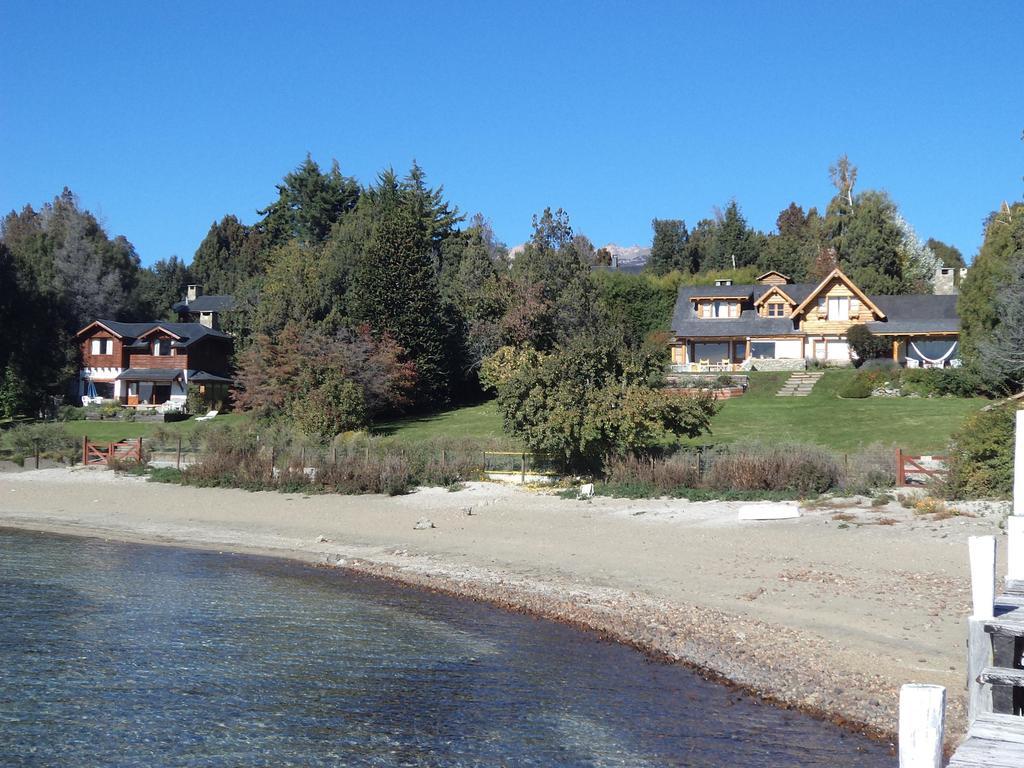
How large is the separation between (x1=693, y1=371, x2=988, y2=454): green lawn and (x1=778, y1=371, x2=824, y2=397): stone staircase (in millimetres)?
1282

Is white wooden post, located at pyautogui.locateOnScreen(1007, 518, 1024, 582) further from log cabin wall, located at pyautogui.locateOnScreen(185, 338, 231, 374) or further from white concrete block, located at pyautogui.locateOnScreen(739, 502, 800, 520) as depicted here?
log cabin wall, located at pyautogui.locateOnScreen(185, 338, 231, 374)

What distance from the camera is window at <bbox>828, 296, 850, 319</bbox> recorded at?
63406 mm

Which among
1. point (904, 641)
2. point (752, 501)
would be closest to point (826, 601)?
point (904, 641)

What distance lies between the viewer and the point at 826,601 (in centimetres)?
1647

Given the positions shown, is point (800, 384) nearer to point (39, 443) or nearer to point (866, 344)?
point (866, 344)

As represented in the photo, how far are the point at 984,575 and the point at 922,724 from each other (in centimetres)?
442

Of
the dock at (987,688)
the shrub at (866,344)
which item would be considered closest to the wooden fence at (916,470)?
the dock at (987,688)

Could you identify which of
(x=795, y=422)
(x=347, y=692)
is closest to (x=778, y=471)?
(x=795, y=422)

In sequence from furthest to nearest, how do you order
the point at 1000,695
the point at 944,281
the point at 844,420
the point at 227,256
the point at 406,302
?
the point at 227,256, the point at 944,281, the point at 406,302, the point at 844,420, the point at 1000,695

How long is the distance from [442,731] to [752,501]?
633 inches

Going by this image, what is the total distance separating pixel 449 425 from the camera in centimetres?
4712

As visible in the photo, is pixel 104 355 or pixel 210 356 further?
pixel 210 356

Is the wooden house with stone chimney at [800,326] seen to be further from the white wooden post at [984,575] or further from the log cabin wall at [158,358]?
the white wooden post at [984,575]

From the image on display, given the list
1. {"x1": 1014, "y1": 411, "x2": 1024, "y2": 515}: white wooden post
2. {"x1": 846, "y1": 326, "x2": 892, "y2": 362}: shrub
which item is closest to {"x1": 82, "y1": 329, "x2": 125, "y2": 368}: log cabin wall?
{"x1": 846, "y1": 326, "x2": 892, "y2": 362}: shrub
